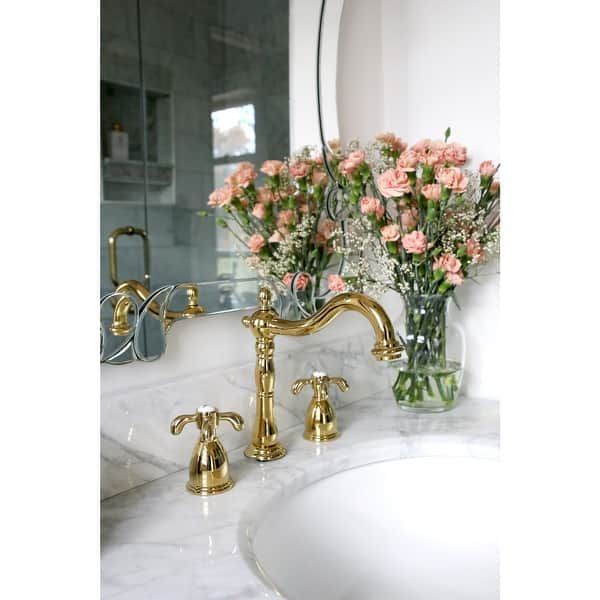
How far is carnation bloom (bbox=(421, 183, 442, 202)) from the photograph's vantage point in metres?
0.96

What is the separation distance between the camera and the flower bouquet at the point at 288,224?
95 centimetres

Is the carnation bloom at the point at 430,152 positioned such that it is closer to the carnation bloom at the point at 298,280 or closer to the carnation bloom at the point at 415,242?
the carnation bloom at the point at 415,242

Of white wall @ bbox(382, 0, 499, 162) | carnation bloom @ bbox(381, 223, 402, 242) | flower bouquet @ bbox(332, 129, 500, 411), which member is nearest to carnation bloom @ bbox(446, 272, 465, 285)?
flower bouquet @ bbox(332, 129, 500, 411)

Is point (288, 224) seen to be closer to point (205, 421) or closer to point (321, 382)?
point (321, 382)

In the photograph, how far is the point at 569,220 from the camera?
0.22 metres

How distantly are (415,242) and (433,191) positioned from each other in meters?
0.09

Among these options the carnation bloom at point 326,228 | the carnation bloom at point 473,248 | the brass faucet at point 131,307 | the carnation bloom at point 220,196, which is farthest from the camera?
the carnation bloom at point 326,228

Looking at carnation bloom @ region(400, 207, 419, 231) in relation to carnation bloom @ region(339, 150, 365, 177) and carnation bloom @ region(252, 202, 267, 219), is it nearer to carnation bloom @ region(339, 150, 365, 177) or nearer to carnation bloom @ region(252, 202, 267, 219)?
carnation bloom @ region(339, 150, 365, 177)

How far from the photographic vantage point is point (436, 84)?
1243 mm

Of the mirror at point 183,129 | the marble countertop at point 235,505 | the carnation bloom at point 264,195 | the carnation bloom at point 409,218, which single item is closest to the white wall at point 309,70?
the mirror at point 183,129

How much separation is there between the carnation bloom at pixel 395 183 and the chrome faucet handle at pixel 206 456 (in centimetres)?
47
